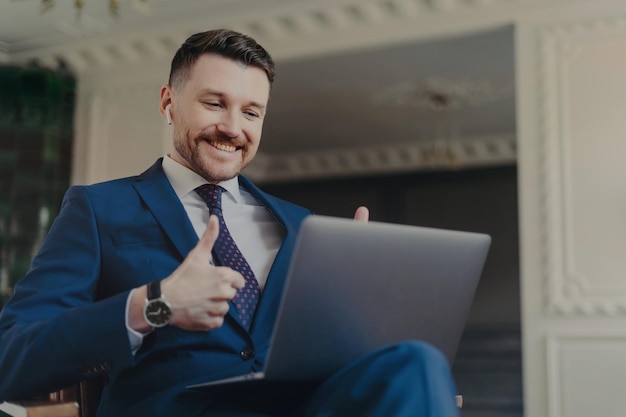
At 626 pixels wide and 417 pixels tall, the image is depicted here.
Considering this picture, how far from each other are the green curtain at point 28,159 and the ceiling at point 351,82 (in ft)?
0.70

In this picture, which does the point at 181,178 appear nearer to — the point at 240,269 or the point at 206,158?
the point at 206,158

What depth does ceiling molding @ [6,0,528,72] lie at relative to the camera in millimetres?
4156

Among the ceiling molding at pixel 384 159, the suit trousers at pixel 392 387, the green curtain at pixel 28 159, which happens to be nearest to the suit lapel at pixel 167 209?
the suit trousers at pixel 392 387

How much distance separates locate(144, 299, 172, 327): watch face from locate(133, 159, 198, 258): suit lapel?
217mm

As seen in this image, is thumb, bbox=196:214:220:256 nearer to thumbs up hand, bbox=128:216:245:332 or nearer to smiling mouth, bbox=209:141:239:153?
thumbs up hand, bbox=128:216:245:332

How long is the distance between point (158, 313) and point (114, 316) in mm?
67

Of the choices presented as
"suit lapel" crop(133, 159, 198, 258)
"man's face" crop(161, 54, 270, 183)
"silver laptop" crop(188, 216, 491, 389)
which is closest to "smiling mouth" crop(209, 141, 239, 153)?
"man's face" crop(161, 54, 270, 183)

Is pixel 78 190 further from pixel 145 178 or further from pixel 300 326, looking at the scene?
pixel 300 326

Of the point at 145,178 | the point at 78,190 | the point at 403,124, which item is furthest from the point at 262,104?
the point at 403,124

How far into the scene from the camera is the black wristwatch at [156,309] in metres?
1.09

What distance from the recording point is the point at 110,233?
132cm

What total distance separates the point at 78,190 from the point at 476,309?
5.55 m

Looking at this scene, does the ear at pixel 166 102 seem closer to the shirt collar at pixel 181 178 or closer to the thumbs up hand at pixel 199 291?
the shirt collar at pixel 181 178

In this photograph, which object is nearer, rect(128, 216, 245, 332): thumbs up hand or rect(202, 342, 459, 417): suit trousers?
rect(202, 342, 459, 417): suit trousers
